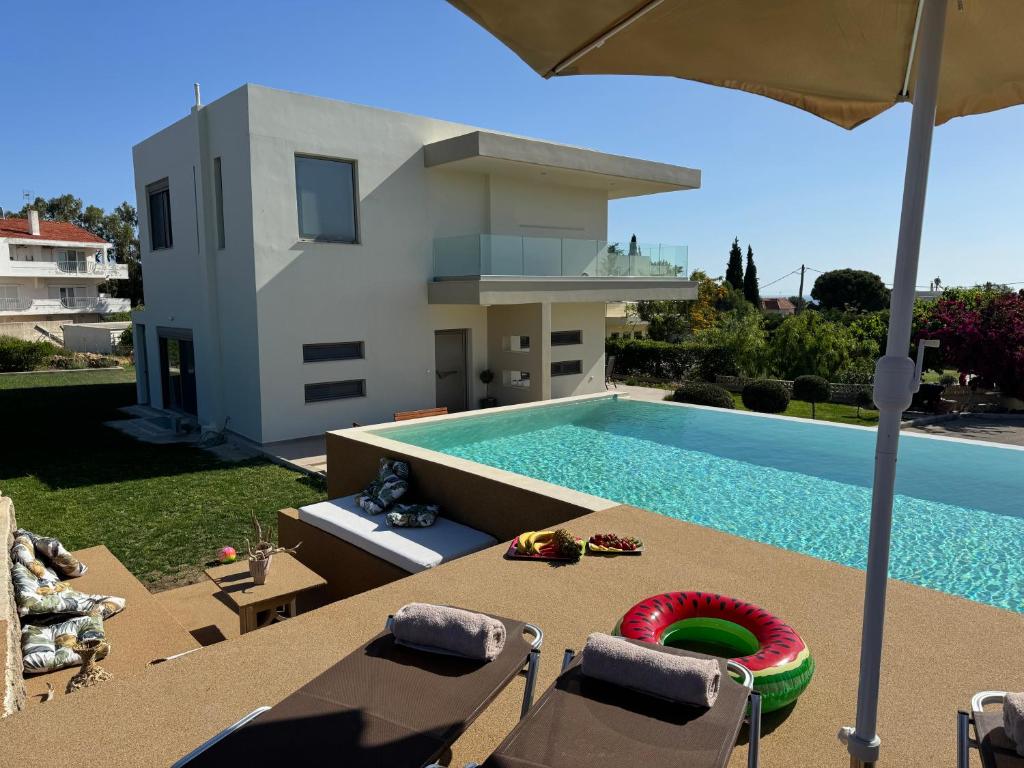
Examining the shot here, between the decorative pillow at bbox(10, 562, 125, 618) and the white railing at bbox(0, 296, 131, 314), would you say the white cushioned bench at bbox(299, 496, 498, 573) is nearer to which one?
the decorative pillow at bbox(10, 562, 125, 618)

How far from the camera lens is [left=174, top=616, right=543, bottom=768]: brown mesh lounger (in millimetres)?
2342

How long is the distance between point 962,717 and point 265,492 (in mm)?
10439

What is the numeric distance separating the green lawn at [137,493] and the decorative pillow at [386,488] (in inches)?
77.2

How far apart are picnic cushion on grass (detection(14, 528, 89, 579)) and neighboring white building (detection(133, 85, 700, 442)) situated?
27.0 ft

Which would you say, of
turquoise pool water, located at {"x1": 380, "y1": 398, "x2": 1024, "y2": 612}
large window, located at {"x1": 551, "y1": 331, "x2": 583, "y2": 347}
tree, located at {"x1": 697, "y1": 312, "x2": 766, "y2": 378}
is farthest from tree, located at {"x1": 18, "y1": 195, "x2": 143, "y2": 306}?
turquoise pool water, located at {"x1": 380, "y1": 398, "x2": 1024, "y2": 612}

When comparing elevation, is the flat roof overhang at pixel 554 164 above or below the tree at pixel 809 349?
above

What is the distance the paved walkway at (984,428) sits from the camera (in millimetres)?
16919

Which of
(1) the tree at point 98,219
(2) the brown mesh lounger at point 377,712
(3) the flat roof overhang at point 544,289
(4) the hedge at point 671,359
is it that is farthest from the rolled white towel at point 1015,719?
(1) the tree at point 98,219

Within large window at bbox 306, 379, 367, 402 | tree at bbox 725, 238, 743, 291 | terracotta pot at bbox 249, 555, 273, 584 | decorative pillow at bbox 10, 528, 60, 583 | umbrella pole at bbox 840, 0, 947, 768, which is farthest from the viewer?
tree at bbox 725, 238, 743, 291

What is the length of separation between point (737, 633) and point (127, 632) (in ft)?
15.2

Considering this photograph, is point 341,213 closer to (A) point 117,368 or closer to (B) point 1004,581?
(B) point 1004,581

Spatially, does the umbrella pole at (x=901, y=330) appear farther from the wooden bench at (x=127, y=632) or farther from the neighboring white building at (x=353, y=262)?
the neighboring white building at (x=353, y=262)

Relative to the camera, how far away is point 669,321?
30578mm

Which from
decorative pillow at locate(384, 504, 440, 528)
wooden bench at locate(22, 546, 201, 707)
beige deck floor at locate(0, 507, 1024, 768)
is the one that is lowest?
wooden bench at locate(22, 546, 201, 707)
